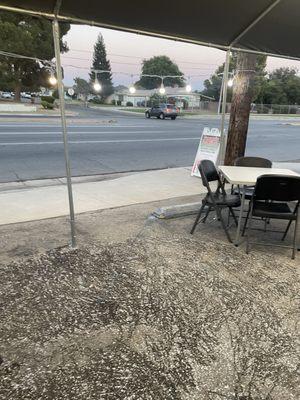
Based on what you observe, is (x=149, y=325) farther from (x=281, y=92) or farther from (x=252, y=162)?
(x=281, y=92)

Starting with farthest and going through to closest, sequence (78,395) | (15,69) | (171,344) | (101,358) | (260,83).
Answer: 1. (260,83)
2. (15,69)
3. (171,344)
4. (101,358)
5. (78,395)

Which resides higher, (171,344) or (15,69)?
(15,69)

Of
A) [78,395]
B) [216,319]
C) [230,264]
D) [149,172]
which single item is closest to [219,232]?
[230,264]

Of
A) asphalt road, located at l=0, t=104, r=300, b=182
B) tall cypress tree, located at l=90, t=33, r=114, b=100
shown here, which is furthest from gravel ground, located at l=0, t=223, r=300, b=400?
tall cypress tree, located at l=90, t=33, r=114, b=100

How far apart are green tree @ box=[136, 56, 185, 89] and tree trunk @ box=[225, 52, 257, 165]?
96980 mm

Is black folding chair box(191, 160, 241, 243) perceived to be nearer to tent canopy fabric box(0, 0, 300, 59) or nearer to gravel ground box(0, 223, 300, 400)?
gravel ground box(0, 223, 300, 400)

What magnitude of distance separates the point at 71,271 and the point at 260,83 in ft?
200

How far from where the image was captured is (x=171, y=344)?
2.69 meters

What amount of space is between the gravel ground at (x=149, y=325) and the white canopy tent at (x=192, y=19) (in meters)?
1.00

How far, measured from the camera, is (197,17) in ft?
13.6

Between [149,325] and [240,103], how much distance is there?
5379mm

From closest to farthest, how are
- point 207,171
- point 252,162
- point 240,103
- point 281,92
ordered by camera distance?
point 207,171
point 252,162
point 240,103
point 281,92

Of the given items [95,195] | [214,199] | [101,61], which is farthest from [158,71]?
[214,199]

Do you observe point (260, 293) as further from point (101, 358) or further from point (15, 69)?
point (15, 69)
